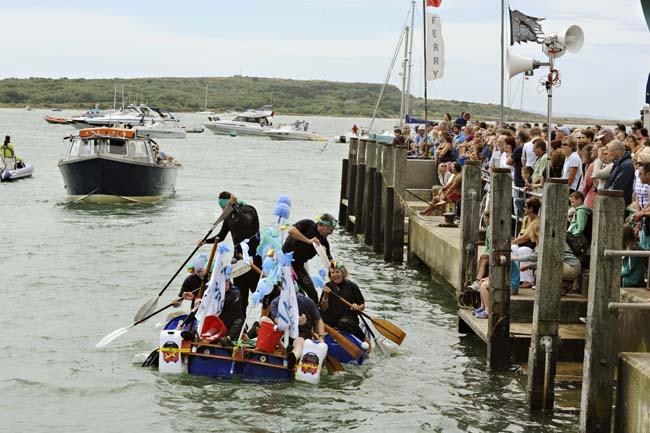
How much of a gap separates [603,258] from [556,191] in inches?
52.1

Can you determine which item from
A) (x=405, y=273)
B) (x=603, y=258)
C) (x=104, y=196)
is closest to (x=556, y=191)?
(x=603, y=258)

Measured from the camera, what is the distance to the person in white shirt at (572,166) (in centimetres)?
1570

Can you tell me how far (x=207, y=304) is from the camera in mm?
13344

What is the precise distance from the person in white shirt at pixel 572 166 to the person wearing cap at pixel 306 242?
361 centimetres

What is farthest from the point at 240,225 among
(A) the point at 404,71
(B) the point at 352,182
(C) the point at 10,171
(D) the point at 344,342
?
(C) the point at 10,171

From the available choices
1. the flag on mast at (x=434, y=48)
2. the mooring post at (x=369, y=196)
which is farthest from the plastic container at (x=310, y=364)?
the flag on mast at (x=434, y=48)

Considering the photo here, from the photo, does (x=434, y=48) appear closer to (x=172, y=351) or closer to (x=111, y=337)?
(x=111, y=337)

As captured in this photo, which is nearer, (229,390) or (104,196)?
(229,390)

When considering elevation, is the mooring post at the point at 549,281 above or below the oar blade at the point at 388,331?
above

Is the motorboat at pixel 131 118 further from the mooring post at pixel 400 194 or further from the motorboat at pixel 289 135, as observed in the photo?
the mooring post at pixel 400 194

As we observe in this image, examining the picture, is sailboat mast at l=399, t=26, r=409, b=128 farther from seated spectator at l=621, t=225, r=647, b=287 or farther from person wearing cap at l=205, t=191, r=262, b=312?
seated spectator at l=621, t=225, r=647, b=287

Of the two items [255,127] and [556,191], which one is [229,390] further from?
[255,127]

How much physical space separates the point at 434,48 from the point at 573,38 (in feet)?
69.6

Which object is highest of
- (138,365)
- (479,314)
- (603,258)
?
(603,258)
